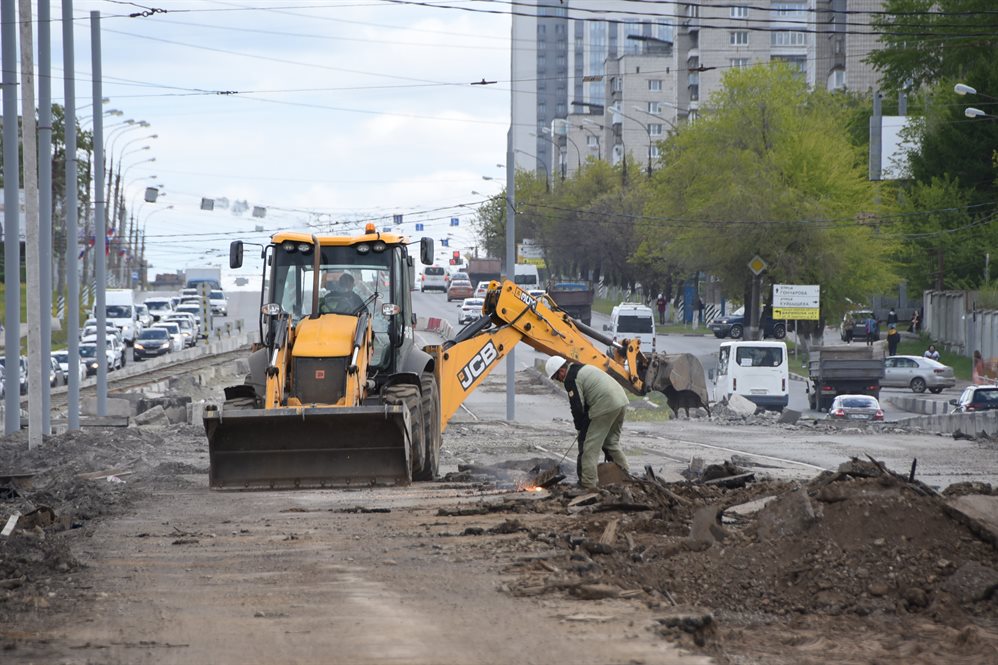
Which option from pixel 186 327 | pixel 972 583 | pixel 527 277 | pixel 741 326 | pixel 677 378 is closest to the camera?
pixel 972 583

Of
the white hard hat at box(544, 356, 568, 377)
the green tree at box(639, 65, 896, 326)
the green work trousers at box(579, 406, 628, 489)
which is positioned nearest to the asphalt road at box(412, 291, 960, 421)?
the green tree at box(639, 65, 896, 326)

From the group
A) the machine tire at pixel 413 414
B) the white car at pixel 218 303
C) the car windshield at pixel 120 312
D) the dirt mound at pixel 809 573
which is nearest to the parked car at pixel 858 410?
the machine tire at pixel 413 414

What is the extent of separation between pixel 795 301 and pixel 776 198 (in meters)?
7.49

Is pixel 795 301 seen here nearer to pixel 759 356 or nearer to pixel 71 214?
pixel 759 356

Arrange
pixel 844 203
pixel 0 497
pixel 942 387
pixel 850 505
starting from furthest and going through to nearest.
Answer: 1. pixel 844 203
2. pixel 942 387
3. pixel 0 497
4. pixel 850 505

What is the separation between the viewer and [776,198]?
6550 cm

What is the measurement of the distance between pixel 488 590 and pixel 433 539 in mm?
2572

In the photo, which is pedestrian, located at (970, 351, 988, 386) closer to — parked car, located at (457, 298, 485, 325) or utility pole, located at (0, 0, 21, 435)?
parked car, located at (457, 298, 485, 325)

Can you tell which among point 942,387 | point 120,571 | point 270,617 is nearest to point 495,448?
point 120,571

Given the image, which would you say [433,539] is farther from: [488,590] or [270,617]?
[270,617]

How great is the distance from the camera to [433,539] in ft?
40.9

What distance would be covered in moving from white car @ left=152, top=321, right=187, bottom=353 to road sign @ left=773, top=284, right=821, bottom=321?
27500mm

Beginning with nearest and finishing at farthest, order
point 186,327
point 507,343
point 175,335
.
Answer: point 507,343 < point 175,335 < point 186,327

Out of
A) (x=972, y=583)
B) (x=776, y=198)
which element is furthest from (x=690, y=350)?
(x=972, y=583)
